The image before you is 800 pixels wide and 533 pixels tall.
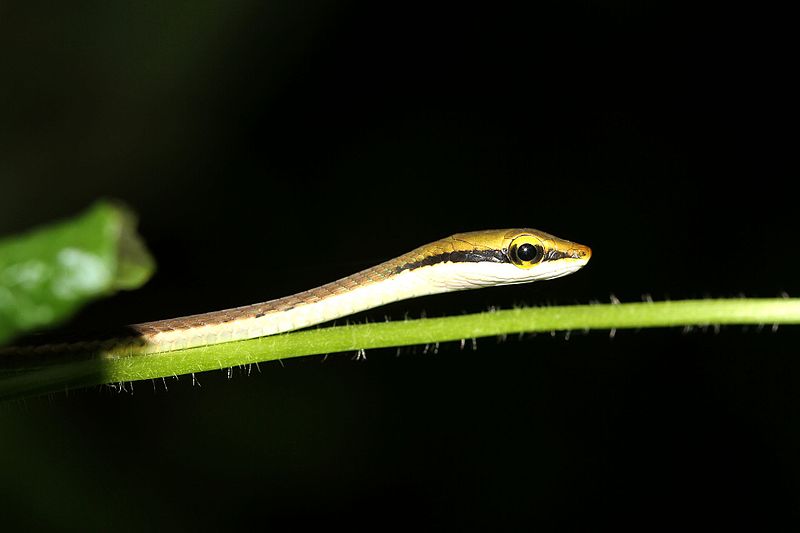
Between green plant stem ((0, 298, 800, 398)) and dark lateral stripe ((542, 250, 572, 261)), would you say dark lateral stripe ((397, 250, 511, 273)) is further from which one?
green plant stem ((0, 298, 800, 398))

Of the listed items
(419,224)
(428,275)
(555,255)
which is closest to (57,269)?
(428,275)

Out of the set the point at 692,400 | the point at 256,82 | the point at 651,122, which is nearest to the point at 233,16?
the point at 256,82

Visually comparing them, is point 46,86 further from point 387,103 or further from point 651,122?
point 651,122

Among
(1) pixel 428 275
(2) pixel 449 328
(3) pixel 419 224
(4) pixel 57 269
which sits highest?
(3) pixel 419 224

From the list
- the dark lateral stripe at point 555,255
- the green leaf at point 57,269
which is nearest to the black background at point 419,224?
the dark lateral stripe at point 555,255

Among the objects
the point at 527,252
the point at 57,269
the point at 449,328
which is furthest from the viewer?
the point at 527,252

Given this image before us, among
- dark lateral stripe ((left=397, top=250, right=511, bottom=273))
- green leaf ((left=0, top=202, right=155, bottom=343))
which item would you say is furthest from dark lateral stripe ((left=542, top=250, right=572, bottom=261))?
green leaf ((left=0, top=202, right=155, bottom=343))

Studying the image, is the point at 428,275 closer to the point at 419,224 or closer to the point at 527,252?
the point at 527,252
